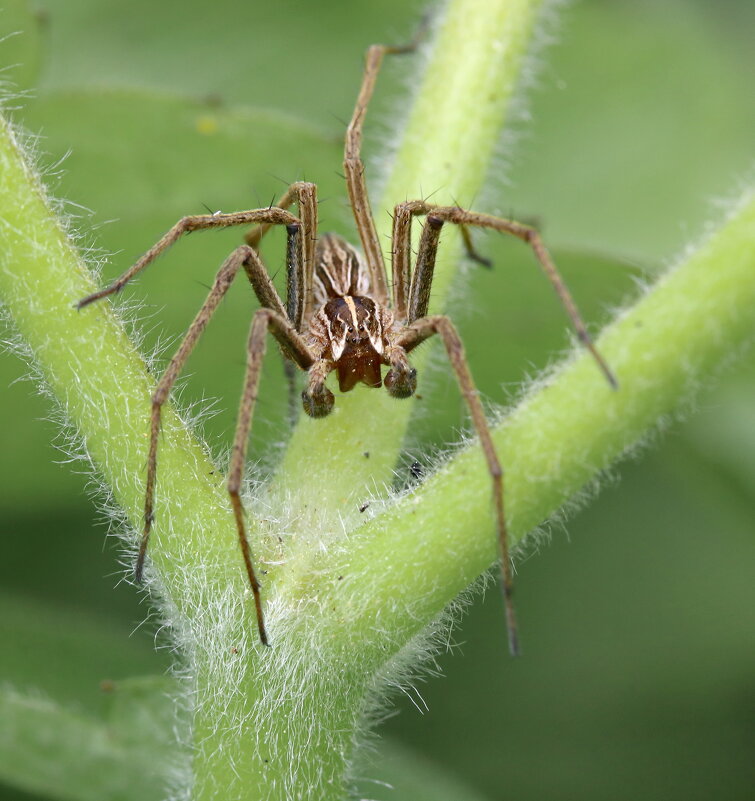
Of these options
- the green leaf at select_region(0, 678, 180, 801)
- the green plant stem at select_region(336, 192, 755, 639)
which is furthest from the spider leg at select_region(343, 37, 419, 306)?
the green leaf at select_region(0, 678, 180, 801)

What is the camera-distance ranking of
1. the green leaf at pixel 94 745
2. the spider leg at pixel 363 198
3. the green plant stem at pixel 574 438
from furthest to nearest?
1. the spider leg at pixel 363 198
2. the green leaf at pixel 94 745
3. the green plant stem at pixel 574 438

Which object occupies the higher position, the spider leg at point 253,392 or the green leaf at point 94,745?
the spider leg at point 253,392

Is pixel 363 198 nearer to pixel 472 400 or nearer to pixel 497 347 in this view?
pixel 497 347

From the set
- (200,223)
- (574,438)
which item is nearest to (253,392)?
(200,223)

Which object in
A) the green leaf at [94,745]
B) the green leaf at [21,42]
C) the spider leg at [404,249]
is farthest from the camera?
the spider leg at [404,249]

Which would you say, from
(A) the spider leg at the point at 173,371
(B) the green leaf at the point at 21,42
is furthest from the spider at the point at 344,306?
(B) the green leaf at the point at 21,42

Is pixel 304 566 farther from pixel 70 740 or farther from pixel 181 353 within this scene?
pixel 70 740

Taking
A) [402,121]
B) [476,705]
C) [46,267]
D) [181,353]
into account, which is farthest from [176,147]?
[476,705]

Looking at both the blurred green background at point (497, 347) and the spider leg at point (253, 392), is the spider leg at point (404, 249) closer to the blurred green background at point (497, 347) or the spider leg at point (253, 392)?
the blurred green background at point (497, 347)
